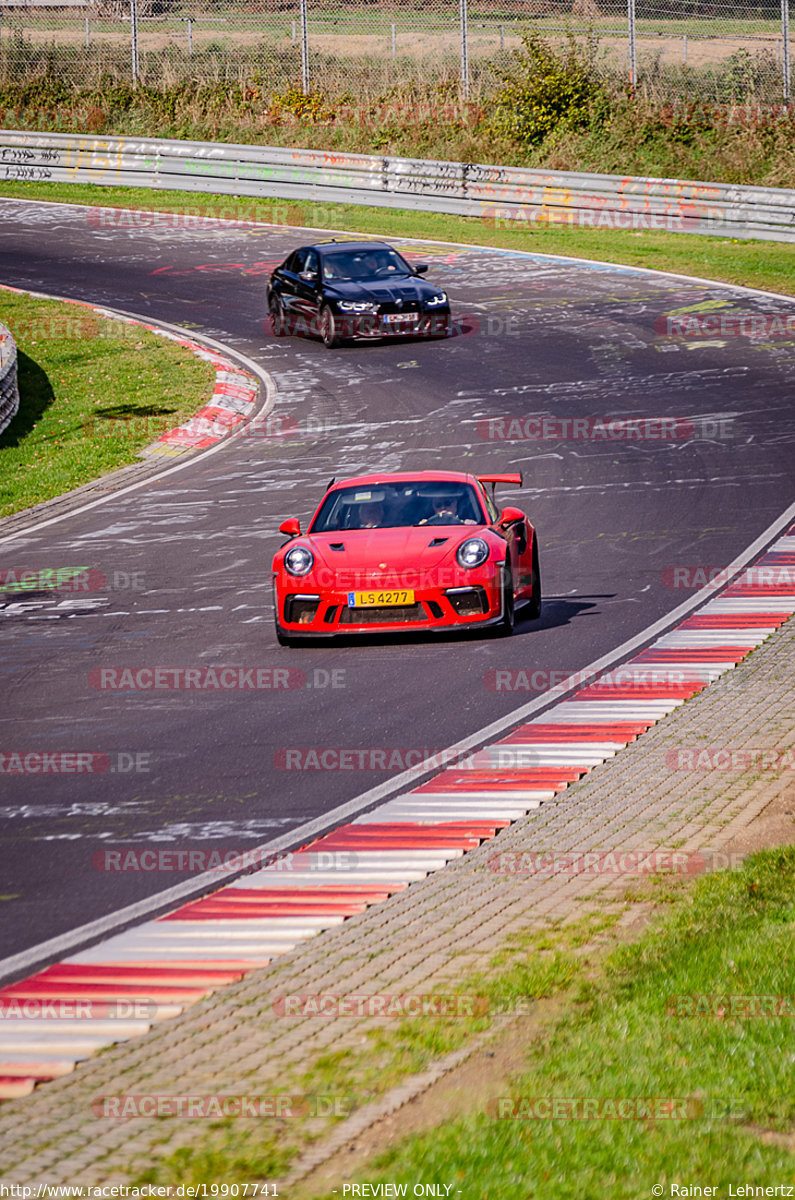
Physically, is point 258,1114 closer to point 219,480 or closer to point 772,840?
point 772,840

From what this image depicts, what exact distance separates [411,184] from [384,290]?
1180cm

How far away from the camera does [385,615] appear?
1200 centimetres

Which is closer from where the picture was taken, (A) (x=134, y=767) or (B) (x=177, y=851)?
(B) (x=177, y=851)

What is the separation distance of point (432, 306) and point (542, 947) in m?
21.6

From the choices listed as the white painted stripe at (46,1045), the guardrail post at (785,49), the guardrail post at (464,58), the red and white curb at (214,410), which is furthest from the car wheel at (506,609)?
the guardrail post at (464,58)

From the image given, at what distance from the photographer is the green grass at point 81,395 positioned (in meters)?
21.2

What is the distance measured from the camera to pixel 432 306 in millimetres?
26766

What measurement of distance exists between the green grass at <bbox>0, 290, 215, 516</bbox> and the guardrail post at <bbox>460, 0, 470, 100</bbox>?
15096 mm

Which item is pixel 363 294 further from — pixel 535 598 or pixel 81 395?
pixel 535 598

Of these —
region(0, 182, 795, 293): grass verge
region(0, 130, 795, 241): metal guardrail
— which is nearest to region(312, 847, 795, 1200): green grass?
region(0, 182, 795, 293): grass verge

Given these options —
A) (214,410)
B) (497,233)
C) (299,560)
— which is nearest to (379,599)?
(299,560)

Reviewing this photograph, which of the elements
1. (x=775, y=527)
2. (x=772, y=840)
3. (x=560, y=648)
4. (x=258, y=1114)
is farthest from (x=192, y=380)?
(x=258, y=1114)

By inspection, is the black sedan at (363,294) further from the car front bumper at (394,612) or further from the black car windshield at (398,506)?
the car front bumper at (394,612)

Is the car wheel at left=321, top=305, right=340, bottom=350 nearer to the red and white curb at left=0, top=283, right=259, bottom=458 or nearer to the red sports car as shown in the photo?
the red and white curb at left=0, top=283, right=259, bottom=458
